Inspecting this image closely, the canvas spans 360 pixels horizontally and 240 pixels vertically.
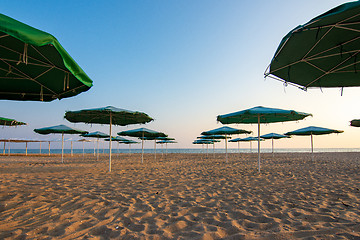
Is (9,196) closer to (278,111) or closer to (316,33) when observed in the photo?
(316,33)

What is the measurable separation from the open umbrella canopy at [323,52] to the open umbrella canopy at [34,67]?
247cm

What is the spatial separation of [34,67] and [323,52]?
4.10 meters

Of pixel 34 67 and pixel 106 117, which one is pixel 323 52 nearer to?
pixel 34 67

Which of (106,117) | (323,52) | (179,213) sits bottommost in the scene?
(179,213)

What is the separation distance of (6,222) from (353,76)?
5.59 meters

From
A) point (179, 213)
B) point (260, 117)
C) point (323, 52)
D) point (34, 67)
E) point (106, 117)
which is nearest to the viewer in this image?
point (323, 52)

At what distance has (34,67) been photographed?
9.02 ft

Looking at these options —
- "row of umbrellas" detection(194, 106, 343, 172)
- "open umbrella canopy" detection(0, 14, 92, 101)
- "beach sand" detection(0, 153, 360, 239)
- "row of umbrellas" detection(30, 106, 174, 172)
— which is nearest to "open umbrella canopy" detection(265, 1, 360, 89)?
"beach sand" detection(0, 153, 360, 239)

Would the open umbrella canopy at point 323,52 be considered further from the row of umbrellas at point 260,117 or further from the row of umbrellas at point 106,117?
the row of umbrellas at point 106,117

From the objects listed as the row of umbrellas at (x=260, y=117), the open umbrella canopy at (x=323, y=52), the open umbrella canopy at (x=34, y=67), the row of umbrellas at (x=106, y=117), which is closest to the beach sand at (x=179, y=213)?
the open umbrella canopy at (x=34, y=67)

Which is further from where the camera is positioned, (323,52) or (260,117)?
(260,117)

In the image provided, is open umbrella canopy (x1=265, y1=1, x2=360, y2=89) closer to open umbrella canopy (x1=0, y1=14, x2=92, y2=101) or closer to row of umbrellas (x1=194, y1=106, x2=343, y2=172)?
open umbrella canopy (x1=0, y1=14, x2=92, y2=101)

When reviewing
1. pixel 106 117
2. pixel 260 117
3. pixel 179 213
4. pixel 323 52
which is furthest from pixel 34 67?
pixel 260 117

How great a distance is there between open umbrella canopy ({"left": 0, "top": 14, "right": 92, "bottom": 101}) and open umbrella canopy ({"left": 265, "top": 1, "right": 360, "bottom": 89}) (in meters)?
2.47
